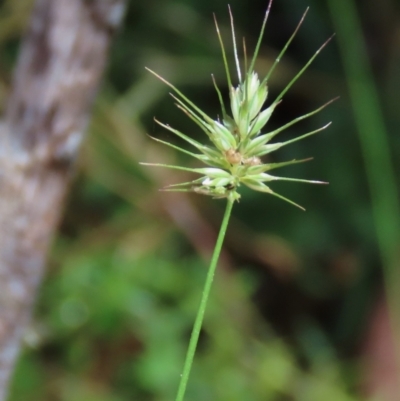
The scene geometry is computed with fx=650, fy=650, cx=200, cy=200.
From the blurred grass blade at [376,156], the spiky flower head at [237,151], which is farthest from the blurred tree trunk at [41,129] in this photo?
the blurred grass blade at [376,156]

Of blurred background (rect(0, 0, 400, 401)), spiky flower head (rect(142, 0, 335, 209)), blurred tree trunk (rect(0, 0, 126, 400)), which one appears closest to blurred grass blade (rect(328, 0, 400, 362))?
blurred background (rect(0, 0, 400, 401))

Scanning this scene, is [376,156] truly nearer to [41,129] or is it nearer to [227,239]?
[227,239]

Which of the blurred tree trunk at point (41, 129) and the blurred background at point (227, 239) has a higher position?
the blurred background at point (227, 239)

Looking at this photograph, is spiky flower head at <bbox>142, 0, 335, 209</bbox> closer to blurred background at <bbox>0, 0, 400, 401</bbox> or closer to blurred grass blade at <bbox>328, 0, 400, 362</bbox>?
blurred background at <bbox>0, 0, 400, 401</bbox>

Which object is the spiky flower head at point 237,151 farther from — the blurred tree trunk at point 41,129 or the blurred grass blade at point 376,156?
the blurred grass blade at point 376,156

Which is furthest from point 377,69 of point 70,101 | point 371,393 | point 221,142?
point 221,142

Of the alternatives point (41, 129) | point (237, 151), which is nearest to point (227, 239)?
point (41, 129)
